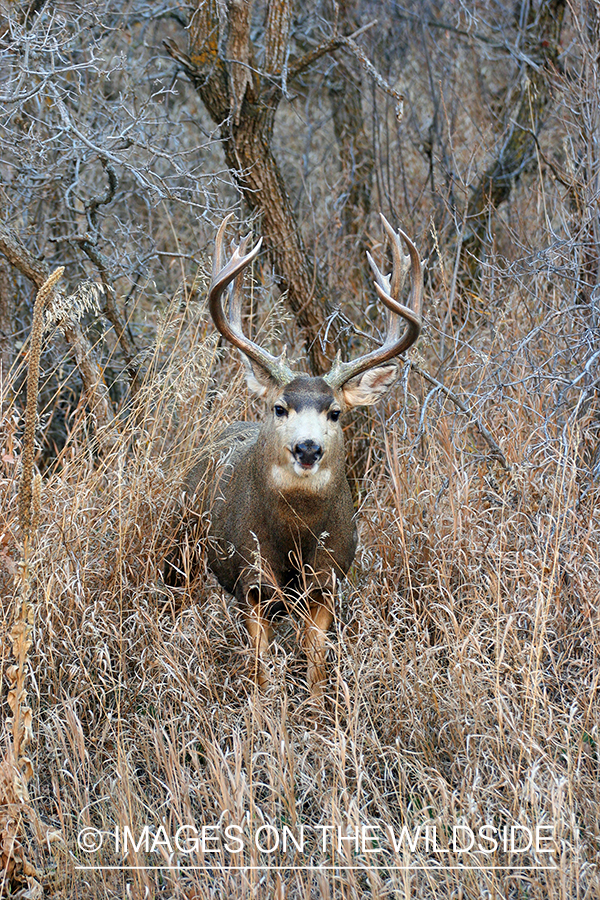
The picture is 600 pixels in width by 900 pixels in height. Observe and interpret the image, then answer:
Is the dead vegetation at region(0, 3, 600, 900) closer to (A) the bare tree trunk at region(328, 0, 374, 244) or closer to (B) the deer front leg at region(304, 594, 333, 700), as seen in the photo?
(B) the deer front leg at region(304, 594, 333, 700)

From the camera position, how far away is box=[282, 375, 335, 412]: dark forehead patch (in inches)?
169

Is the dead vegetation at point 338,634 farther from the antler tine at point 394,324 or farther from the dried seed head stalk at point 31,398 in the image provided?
the antler tine at point 394,324

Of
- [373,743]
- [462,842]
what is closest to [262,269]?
[373,743]

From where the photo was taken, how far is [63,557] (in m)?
4.56

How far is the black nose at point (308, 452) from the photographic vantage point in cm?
410

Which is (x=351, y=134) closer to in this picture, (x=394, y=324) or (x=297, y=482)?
(x=394, y=324)

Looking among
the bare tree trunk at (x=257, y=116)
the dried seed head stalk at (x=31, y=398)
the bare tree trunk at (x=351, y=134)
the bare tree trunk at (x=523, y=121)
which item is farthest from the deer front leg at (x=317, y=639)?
the bare tree trunk at (x=351, y=134)

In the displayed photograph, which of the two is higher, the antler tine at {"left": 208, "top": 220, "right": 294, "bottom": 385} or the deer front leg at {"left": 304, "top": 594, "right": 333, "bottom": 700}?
the antler tine at {"left": 208, "top": 220, "right": 294, "bottom": 385}

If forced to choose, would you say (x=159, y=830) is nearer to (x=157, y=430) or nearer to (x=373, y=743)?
(x=373, y=743)

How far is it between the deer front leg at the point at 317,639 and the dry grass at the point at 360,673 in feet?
0.38

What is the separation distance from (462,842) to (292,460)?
1.76 m

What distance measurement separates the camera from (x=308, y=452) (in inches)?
161

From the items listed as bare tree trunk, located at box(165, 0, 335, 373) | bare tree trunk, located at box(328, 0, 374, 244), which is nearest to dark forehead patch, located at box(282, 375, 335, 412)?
bare tree trunk, located at box(165, 0, 335, 373)

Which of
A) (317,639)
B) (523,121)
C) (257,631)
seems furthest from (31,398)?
(523,121)
